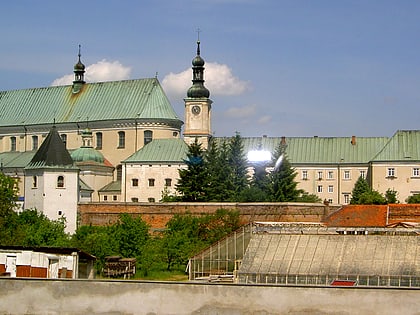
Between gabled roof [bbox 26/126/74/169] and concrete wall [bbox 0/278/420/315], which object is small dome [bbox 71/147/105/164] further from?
concrete wall [bbox 0/278/420/315]

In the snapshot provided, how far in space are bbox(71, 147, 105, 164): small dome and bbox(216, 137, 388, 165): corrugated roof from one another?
14.8 m

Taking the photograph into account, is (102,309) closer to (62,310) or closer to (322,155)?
(62,310)

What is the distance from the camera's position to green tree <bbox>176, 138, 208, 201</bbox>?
234 feet

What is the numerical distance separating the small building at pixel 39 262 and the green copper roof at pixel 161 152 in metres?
44.0

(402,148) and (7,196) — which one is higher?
(402,148)

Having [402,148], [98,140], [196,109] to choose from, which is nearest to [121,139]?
[98,140]

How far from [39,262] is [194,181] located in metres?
37.9

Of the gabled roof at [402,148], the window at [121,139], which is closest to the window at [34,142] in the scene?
the window at [121,139]

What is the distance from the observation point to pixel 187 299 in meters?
26.1

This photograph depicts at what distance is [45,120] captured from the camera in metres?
87.8

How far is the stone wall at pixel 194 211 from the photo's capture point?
61.1 m

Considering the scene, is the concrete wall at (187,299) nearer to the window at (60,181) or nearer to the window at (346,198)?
the window at (60,181)

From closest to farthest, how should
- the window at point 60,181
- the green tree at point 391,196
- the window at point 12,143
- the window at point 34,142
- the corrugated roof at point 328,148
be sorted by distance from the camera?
the window at point 60,181 → the green tree at point 391,196 → the corrugated roof at point 328,148 → the window at point 34,142 → the window at point 12,143

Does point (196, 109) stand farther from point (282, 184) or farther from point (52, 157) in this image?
point (52, 157)
